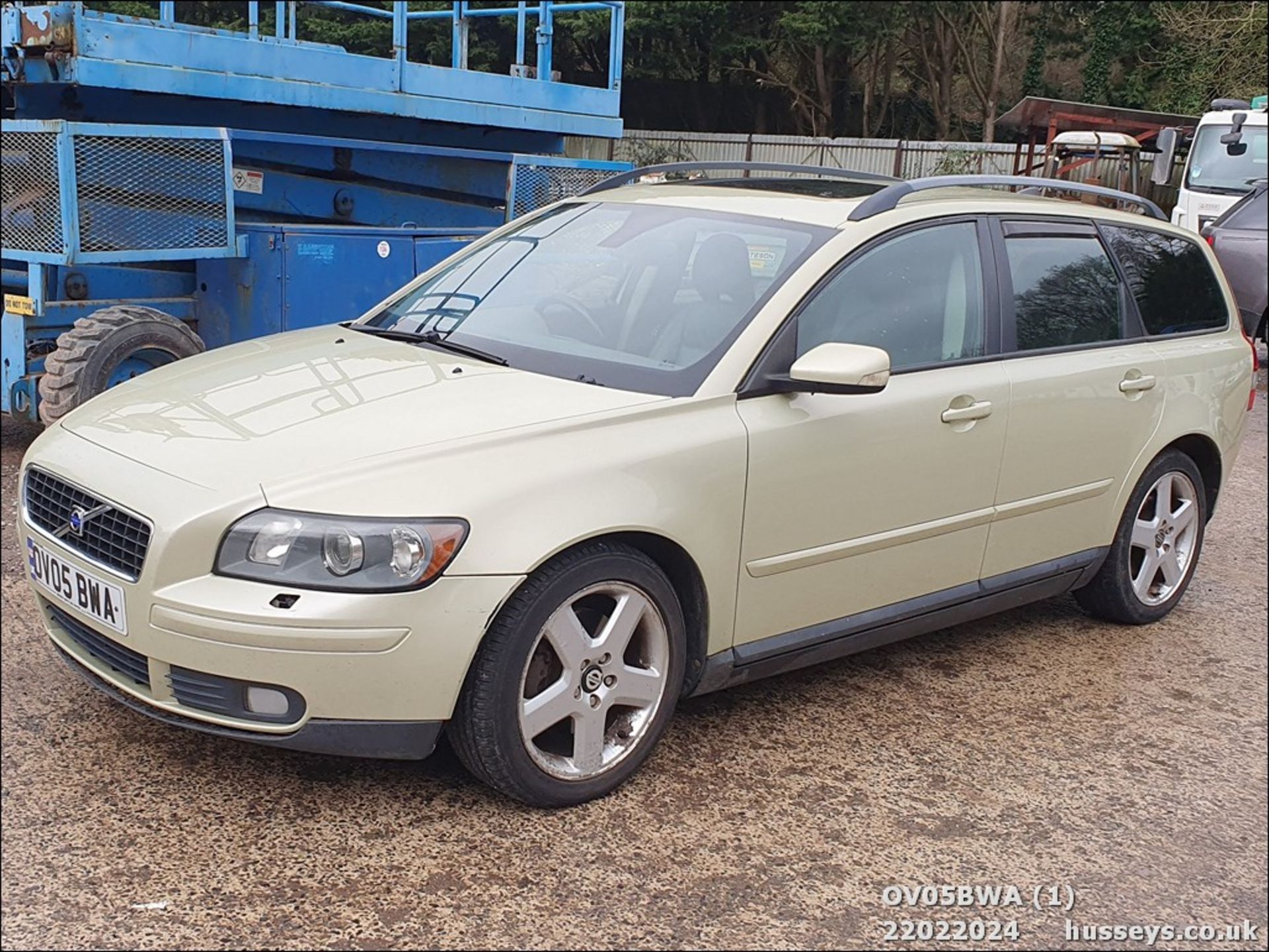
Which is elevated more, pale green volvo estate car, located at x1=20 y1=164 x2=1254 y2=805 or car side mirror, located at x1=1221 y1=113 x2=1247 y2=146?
car side mirror, located at x1=1221 y1=113 x2=1247 y2=146

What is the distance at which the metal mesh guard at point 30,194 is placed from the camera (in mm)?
6602

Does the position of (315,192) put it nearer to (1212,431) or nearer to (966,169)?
(1212,431)

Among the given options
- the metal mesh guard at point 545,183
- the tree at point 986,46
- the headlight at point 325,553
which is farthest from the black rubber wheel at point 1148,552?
the tree at point 986,46

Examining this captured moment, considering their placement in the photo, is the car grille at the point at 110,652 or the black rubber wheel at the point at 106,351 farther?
the black rubber wheel at the point at 106,351

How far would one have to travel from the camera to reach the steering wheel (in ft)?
12.7

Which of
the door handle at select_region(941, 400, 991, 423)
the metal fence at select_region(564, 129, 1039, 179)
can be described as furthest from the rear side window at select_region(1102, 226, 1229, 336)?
the metal fence at select_region(564, 129, 1039, 179)

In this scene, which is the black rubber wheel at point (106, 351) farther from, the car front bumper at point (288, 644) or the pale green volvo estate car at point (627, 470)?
the car front bumper at point (288, 644)

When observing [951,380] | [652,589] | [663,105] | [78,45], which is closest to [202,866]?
[652,589]

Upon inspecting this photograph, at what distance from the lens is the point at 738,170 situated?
4.92 metres

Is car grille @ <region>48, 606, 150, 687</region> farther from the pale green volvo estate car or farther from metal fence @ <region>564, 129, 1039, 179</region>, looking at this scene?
metal fence @ <region>564, 129, 1039, 179</region>

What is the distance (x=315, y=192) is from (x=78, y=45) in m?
2.04

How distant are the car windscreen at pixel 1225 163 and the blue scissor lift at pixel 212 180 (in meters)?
6.64

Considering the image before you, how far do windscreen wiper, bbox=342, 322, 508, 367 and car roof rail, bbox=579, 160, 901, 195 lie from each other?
1.02 metres

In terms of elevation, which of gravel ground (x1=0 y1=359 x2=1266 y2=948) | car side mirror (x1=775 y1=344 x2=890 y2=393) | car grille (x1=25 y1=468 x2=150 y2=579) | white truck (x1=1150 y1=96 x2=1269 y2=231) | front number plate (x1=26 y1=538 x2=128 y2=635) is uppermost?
white truck (x1=1150 y1=96 x2=1269 y2=231)
